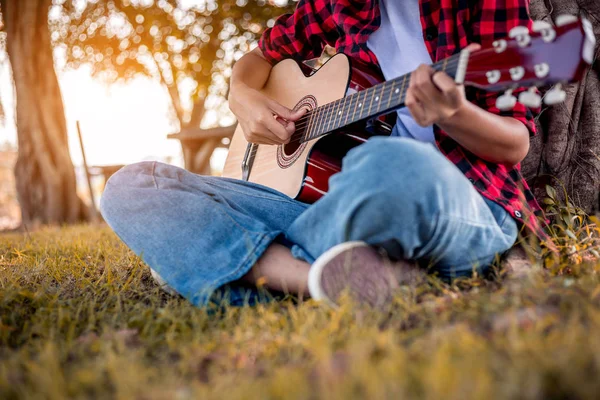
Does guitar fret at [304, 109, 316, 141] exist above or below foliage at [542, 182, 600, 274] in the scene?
above

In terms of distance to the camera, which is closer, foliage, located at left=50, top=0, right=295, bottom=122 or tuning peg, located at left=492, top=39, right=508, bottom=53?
tuning peg, located at left=492, top=39, right=508, bottom=53

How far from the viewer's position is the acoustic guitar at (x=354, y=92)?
4.14ft

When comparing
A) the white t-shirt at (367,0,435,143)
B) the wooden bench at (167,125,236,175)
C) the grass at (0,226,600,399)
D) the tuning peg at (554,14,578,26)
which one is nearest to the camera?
the grass at (0,226,600,399)

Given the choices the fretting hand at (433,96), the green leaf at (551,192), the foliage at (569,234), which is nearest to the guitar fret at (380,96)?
the fretting hand at (433,96)

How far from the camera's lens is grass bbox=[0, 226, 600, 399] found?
81cm

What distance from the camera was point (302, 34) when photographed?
258cm

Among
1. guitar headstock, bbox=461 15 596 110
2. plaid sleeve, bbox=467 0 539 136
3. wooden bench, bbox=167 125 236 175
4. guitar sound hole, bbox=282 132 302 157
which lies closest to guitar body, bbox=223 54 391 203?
guitar sound hole, bbox=282 132 302 157

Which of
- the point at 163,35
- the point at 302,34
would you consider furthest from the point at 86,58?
the point at 302,34

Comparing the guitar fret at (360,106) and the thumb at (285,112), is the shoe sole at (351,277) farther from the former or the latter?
the thumb at (285,112)

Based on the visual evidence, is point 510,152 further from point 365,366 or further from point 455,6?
point 365,366

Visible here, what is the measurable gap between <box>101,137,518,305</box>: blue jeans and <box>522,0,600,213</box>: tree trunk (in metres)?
0.81

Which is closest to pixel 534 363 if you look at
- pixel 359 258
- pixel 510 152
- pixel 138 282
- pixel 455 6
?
pixel 359 258

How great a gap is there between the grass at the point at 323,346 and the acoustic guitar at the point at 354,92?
0.58 meters

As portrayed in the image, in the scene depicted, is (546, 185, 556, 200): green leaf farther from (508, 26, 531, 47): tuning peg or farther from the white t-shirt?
(508, 26, 531, 47): tuning peg
